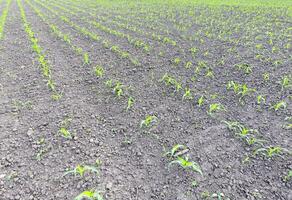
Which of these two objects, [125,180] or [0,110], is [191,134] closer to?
[125,180]

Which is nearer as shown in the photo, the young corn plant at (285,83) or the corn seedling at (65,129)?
the corn seedling at (65,129)

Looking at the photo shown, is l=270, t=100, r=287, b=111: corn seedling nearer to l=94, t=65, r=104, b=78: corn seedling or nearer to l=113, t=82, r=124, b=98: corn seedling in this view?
l=113, t=82, r=124, b=98: corn seedling

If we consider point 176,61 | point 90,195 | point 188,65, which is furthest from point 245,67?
point 90,195

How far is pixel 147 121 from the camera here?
11.4ft

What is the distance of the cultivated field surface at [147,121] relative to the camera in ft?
8.38

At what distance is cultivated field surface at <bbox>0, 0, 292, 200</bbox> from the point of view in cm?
255

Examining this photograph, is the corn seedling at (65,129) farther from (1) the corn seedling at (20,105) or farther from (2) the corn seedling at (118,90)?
(2) the corn seedling at (118,90)

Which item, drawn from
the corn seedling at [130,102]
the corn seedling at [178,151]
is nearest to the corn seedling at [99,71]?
the corn seedling at [130,102]

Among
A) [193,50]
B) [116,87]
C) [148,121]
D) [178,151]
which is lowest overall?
[178,151]

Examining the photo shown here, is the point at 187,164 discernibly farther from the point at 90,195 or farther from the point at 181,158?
the point at 90,195

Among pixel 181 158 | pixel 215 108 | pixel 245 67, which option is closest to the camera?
pixel 181 158

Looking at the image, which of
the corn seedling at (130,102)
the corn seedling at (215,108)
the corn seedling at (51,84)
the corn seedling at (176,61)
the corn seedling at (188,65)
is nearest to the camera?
the corn seedling at (215,108)

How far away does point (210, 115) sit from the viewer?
12.2ft

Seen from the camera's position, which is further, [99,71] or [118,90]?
[99,71]
